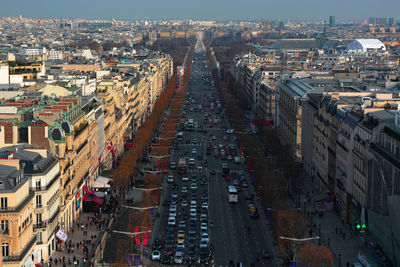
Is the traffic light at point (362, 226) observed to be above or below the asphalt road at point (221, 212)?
above

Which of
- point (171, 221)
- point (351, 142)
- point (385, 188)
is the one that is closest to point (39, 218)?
point (171, 221)

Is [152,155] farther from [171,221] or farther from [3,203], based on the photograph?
[3,203]

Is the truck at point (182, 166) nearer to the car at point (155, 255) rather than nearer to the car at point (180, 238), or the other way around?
the car at point (180, 238)

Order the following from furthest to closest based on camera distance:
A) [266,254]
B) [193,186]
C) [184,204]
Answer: [193,186]
[184,204]
[266,254]

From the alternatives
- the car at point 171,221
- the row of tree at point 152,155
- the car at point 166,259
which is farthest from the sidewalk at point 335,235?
the row of tree at point 152,155

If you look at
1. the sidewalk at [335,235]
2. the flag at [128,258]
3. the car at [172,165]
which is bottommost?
the car at [172,165]
